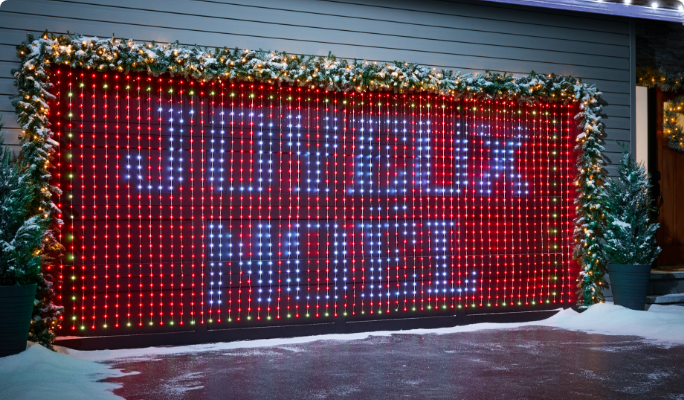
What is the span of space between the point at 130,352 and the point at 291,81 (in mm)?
2921

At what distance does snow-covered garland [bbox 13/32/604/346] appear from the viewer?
17.5 ft

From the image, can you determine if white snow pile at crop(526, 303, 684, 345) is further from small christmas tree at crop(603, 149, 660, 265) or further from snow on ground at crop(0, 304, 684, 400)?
small christmas tree at crop(603, 149, 660, 265)

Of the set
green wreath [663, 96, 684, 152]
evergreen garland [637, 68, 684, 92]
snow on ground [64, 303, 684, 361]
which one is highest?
evergreen garland [637, 68, 684, 92]

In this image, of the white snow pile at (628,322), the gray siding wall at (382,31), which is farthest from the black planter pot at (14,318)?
the white snow pile at (628,322)

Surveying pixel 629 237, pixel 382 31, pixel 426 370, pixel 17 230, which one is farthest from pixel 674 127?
pixel 17 230

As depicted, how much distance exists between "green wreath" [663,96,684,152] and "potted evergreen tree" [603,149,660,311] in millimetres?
2010

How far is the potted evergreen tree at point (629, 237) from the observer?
23.2 ft

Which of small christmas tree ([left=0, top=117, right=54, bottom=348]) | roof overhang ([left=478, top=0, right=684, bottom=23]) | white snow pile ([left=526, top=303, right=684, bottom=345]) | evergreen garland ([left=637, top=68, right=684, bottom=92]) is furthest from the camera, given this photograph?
evergreen garland ([left=637, top=68, right=684, bottom=92])

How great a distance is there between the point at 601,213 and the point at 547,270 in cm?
94

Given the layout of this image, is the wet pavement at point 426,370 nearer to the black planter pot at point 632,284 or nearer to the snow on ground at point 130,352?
the snow on ground at point 130,352

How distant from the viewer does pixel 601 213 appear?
7402 millimetres

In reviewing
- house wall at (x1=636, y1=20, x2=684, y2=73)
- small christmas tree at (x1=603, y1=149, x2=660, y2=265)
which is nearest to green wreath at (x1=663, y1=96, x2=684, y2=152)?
house wall at (x1=636, y1=20, x2=684, y2=73)

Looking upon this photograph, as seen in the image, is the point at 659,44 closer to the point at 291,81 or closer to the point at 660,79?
the point at 660,79

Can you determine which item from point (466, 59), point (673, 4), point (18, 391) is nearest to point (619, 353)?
point (466, 59)
